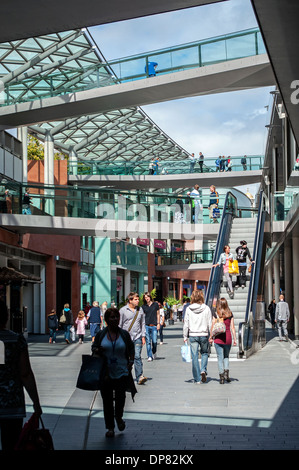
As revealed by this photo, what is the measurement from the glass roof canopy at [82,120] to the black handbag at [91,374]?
65.4 ft

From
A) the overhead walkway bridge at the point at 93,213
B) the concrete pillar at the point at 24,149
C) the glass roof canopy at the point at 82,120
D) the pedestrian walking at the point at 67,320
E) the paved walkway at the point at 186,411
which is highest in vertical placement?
the glass roof canopy at the point at 82,120

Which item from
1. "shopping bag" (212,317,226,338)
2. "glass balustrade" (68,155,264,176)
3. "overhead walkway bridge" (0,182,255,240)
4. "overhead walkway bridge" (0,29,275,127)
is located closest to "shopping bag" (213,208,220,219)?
"overhead walkway bridge" (0,182,255,240)

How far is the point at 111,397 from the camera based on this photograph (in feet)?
26.6

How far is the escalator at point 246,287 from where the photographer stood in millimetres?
18312

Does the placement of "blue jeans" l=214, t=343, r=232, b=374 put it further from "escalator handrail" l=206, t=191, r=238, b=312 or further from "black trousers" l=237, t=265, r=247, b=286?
"black trousers" l=237, t=265, r=247, b=286

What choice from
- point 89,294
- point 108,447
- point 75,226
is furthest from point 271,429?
point 89,294

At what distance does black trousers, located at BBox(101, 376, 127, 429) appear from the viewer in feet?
26.3

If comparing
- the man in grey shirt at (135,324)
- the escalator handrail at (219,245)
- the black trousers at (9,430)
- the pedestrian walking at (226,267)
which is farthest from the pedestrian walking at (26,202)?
the black trousers at (9,430)

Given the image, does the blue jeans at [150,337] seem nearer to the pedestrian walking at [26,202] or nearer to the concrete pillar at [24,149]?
the pedestrian walking at [26,202]

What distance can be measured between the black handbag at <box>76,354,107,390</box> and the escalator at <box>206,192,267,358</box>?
9.78 meters

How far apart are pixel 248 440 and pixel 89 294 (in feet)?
128

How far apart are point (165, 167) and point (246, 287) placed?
26543 millimetres

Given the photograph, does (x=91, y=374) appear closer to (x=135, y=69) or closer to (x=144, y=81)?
(x=144, y=81)

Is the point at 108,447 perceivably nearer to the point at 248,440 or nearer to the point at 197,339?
the point at 248,440
